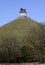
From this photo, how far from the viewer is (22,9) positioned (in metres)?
61.2

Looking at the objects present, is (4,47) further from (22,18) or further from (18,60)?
(22,18)

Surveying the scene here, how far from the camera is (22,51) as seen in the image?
3269 cm

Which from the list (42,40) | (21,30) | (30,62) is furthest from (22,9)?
(30,62)

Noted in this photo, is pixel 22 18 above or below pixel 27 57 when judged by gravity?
above

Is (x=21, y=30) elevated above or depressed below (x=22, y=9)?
below

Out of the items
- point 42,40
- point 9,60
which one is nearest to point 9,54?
point 9,60

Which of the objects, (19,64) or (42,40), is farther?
(42,40)

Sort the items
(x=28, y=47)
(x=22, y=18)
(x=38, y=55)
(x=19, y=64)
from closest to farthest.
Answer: (x=19, y=64) → (x=38, y=55) → (x=28, y=47) → (x=22, y=18)

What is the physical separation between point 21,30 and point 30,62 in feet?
107

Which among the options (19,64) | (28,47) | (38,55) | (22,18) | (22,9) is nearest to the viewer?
(19,64)

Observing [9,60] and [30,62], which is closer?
[30,62]

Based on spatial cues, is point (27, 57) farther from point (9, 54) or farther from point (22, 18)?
point (22, 18)

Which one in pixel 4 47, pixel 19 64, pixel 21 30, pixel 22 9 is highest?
pixel 22 9

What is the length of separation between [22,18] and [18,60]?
37.3 meters
